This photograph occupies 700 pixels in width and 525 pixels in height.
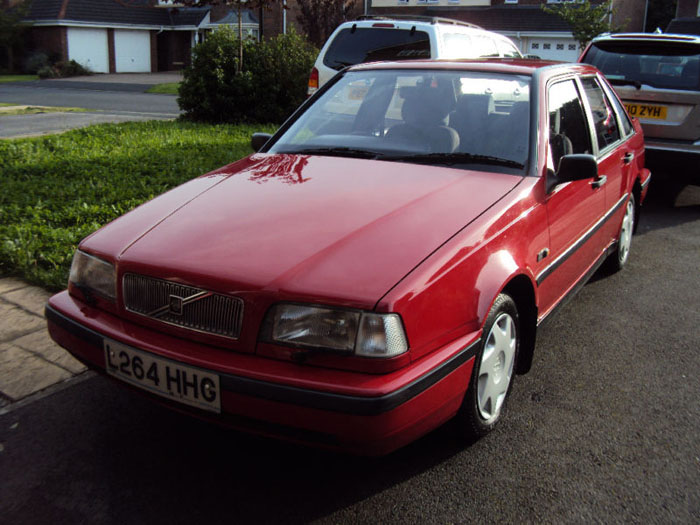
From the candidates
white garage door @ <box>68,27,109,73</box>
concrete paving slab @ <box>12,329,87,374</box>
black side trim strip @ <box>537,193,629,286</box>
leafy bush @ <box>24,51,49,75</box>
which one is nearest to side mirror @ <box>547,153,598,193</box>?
black side trim strip @ <box>537,193,629,286</box>

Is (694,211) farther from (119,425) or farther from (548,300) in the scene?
(119,425)

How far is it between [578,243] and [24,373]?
3.02 meters

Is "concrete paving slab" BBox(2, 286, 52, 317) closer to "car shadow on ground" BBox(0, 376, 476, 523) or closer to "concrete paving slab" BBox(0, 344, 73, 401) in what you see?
"concrete paving slab" BBox(0, 344, 73, 401)

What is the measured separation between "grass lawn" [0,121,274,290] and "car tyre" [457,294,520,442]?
116 inches

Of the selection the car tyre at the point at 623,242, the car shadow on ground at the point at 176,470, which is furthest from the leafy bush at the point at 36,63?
the car shadow on ground at the point at 176,470

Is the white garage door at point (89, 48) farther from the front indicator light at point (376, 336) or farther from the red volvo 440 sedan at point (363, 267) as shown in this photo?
the front indicator light at point (376, 336)

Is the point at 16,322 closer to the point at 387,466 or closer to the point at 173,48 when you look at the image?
the point at 387,466

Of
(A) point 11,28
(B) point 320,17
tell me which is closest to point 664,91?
(B) point 320,17

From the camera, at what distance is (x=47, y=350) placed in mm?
3695

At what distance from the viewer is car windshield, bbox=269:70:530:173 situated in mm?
3393

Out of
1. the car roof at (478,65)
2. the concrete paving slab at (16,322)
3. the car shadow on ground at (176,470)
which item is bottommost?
the car shadow on ground at (176,470)

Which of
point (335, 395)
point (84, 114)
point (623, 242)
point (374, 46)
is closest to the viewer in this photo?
point (335, 395)

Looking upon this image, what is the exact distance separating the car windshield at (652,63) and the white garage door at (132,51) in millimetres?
40954

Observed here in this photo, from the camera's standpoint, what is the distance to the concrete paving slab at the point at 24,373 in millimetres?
3303
